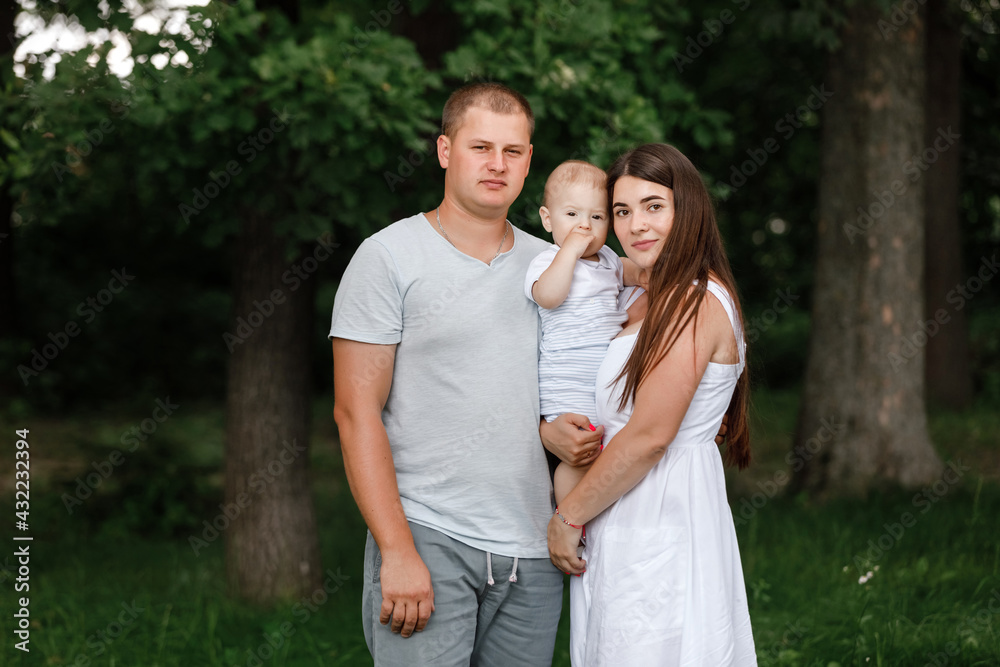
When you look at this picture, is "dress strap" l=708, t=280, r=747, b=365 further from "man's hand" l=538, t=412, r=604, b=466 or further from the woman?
"man's hand" l=538, t=412, r=604, b=466

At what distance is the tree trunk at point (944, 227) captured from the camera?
29.3 feet

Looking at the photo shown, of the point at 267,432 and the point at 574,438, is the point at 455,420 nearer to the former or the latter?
the point at 574,438

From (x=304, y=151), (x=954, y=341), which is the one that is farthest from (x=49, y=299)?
(x=954, y=341)

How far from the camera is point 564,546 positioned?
2.39m

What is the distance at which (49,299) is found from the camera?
1380 centimetres

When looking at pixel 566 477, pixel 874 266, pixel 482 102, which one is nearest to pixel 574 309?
pixel 566 477

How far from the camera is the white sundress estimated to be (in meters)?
2.30

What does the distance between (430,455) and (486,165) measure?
80 centimetres

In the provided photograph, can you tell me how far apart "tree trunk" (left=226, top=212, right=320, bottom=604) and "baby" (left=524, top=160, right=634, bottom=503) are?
8.31 ft

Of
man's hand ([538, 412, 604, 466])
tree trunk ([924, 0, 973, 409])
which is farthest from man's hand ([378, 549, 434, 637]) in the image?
tree trunk ([924, 0, 973, 409])

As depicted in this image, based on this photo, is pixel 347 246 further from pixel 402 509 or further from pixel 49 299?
pixel 49 299

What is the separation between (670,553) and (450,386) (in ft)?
2.40

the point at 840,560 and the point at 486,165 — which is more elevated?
the point at 486,165

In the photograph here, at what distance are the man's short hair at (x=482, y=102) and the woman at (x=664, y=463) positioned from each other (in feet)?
1.14
